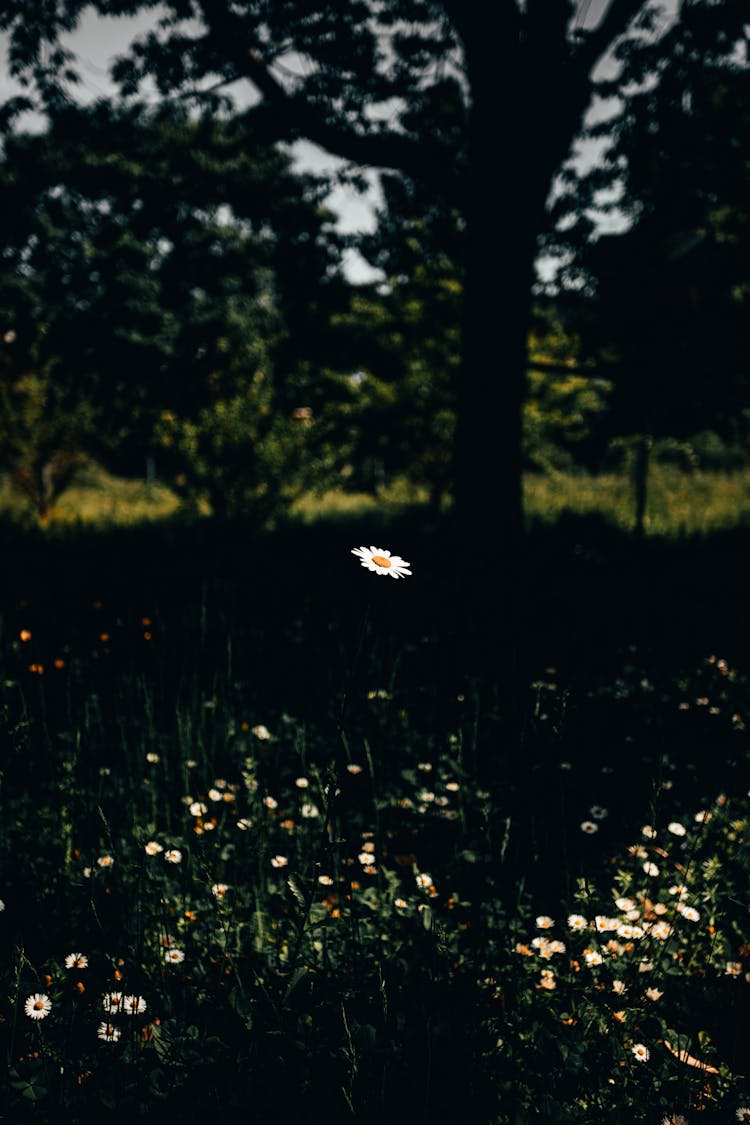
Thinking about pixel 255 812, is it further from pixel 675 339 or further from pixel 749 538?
pixel 749 538

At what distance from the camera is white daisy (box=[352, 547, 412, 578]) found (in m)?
1.64

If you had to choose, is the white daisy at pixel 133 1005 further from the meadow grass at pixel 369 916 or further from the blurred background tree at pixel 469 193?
the blurred background tree at pixel 469 193

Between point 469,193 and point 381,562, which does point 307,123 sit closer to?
point 469,193

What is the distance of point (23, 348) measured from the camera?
61.6 feet

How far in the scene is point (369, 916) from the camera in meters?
2.27

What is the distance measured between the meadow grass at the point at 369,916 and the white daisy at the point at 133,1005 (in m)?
0.01

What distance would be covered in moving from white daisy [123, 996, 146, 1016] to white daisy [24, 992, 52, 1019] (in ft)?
0.64

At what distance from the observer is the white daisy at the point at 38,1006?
1.75 meters

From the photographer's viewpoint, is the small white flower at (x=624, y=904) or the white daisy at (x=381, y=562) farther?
the small white flower at (x=624, y=904)

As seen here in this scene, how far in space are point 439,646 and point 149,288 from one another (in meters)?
22.6

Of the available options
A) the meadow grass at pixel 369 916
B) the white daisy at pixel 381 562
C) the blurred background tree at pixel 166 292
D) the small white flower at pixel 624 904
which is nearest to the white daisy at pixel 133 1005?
the meadow grass at pixel 369 916

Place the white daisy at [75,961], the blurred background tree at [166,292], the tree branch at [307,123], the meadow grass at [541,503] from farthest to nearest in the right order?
the meadow grass at [541,503], the blurred background tree at [166,292], the tree branch at [307,123], the white daisy at [75,961]

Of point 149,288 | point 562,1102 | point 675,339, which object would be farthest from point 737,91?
point 149,288

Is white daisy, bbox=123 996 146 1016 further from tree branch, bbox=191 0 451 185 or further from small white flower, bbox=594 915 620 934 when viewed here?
tree branch, bbox=191 0 451 185
